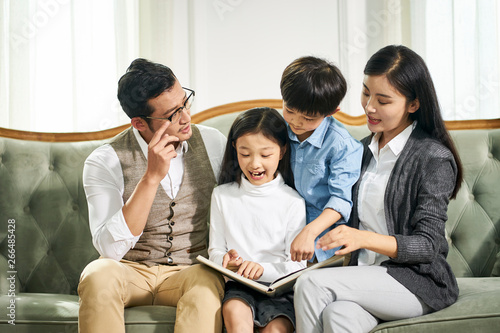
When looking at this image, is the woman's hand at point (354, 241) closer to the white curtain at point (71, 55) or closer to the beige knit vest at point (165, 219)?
the beige knit vest at point (165, 219)

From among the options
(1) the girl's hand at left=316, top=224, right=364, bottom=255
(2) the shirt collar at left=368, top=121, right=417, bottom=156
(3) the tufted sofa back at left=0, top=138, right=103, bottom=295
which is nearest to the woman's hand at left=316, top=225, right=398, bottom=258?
(1) the girl's hand at left=316, top=224, right=364, bottom=255

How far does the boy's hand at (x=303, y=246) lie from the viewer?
4.77ft

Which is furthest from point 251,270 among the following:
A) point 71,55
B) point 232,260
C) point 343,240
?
point 71,55

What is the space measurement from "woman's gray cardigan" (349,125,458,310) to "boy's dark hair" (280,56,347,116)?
269 mm

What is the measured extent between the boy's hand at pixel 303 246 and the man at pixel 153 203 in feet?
0.79

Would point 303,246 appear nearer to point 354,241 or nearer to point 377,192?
point 354,241

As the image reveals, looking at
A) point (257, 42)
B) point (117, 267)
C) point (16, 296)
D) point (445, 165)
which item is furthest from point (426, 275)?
point (257, 42)

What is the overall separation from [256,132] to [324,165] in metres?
0.24

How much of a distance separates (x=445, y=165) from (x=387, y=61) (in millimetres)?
353

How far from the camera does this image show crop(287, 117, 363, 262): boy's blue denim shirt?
159 centimetres

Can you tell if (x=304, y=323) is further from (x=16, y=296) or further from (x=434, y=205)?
(x=16, y=296)

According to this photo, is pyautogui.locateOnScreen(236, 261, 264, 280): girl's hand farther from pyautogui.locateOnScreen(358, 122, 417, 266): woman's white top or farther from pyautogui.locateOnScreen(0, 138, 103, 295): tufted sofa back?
pyautogui.locateOnScreen(0, 138, 103, 295): tufted sofa back

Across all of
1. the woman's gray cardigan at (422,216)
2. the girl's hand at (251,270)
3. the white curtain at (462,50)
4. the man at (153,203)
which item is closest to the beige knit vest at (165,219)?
the man at (153,203)

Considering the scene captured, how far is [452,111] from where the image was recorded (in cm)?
260
